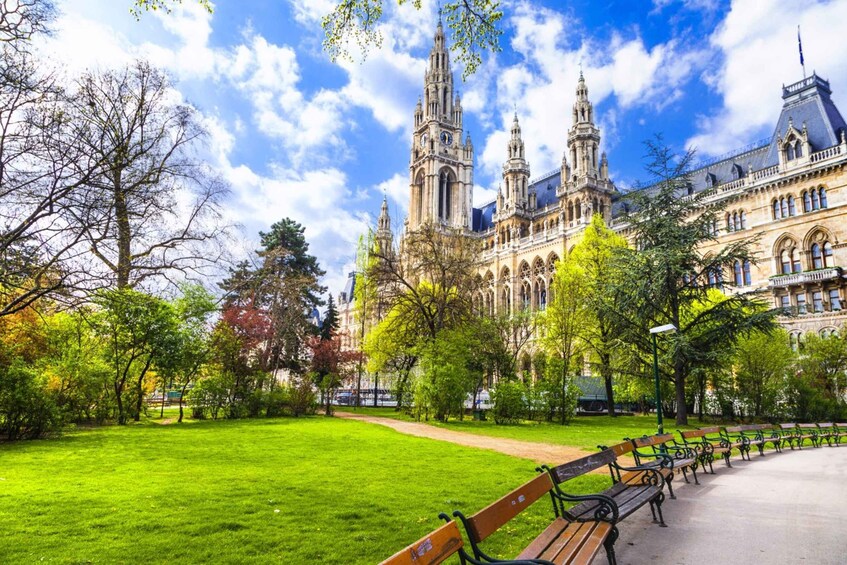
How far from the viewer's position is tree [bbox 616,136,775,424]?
21.5 meters

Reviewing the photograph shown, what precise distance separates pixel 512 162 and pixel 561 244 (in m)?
13.9

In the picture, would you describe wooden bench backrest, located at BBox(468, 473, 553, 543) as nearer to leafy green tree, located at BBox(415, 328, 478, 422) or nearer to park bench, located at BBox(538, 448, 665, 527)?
park bench, located at BBox(538, 448, 665, 527)

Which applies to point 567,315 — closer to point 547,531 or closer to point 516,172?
point 547,531

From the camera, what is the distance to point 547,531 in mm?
4457

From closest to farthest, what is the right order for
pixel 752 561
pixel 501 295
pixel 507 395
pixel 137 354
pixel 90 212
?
pixel 752 561 → pixel 90 212 → pixel 137 354 → pixel 507 395 → pixel 501 295

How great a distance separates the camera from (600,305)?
78.4ft

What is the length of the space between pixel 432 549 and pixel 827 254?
41752mm

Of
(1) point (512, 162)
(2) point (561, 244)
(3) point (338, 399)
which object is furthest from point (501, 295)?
(3) point (338, 399)

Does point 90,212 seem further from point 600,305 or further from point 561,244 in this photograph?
point 561,244

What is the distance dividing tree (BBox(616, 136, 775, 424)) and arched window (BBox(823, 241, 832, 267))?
50.8 feet

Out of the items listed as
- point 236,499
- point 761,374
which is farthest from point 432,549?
point 761,374

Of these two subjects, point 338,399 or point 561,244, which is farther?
point 561,244

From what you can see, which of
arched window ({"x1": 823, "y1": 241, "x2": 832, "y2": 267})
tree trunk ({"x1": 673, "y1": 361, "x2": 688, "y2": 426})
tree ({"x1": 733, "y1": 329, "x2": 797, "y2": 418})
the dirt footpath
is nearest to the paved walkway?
the dirt footpath

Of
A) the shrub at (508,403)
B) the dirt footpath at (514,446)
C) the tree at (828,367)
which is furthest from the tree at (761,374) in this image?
the dirt footpath at (514,446)
